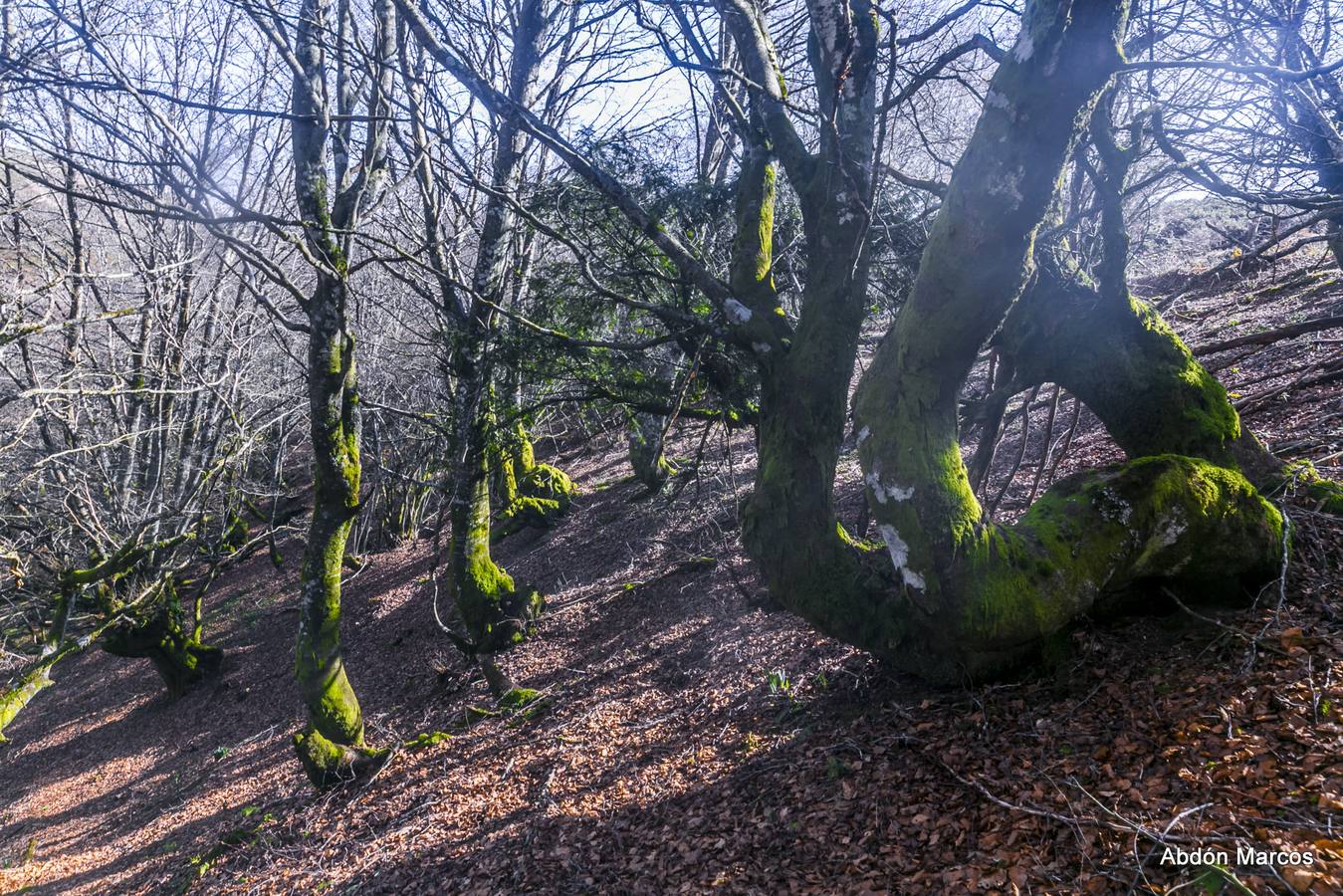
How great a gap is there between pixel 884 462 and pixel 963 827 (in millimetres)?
1500

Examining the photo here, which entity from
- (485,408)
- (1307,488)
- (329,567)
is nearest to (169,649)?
(329,567)

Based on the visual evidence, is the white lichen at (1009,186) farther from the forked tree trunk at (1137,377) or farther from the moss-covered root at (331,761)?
the moss-covered root at (331,761)

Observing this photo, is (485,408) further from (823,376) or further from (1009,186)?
(1009,186)

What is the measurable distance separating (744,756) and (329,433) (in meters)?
4.24

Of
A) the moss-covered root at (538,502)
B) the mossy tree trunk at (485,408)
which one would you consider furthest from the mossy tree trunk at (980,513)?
the moss-covered root at (538,502)

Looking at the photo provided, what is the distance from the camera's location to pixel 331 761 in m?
6.10

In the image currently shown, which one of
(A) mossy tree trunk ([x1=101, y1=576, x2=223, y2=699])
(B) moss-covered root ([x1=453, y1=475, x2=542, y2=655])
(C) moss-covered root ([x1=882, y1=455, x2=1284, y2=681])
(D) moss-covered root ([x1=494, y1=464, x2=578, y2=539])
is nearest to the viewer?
(C) moss-covered root ([x1=882, y1=455, x2=1284, y2=681])

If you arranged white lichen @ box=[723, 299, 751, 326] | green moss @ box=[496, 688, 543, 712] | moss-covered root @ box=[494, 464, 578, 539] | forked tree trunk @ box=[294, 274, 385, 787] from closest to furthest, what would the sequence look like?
white lichen @ box=[723, 299, 751, 326], forked tree trunk @ box=[294, 274, 385, 787], green moss @ box=[496, 688, 543, 712], moss-covered root @ box=[494, 464, 578, 539]

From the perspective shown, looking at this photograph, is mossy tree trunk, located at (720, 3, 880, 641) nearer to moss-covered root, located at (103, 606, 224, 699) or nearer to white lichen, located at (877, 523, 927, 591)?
white lichen, located at (877, 523, 927, 591)

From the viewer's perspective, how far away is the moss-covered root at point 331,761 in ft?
19.9

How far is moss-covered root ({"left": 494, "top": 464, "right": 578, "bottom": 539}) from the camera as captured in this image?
1170 cm

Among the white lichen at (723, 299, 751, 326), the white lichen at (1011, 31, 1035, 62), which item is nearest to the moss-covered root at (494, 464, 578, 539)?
the white lichen at (723, 299, 751, 326)

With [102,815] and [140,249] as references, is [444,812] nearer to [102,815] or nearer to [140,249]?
Answer: [102,815]

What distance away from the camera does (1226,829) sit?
7.48ft
